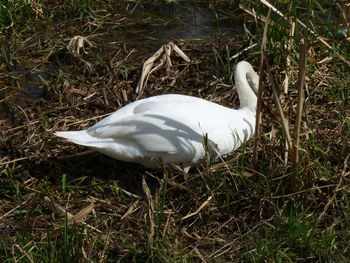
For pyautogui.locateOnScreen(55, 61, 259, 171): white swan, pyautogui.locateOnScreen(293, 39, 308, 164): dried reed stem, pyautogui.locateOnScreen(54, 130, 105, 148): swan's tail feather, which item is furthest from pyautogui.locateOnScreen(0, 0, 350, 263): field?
pyautogui.locateOnScreen(54, 130, 105, 148): swan's tail feather

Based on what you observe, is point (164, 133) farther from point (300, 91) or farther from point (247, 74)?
point (247, 74)

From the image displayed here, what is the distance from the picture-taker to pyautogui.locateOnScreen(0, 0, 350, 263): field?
4.00 metres

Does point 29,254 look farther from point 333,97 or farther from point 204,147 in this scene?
point 333,97

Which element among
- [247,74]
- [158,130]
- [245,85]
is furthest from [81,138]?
[247,74]

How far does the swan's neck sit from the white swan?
29 centimetres

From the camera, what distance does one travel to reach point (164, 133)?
4504mm

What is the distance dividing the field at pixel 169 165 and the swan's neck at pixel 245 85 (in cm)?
19

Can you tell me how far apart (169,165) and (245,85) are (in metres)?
0.91

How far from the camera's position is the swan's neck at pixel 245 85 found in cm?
506

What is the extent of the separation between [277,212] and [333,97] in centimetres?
154

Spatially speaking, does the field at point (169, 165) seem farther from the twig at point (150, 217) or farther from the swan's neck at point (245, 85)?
the swan's neck at point (245, 85)

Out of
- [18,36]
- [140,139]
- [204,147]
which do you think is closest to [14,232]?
[140,139]

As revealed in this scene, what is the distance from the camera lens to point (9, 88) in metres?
5.70

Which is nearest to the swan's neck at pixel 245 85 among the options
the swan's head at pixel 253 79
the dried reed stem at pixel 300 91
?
the swan's head at pixel 253 79
